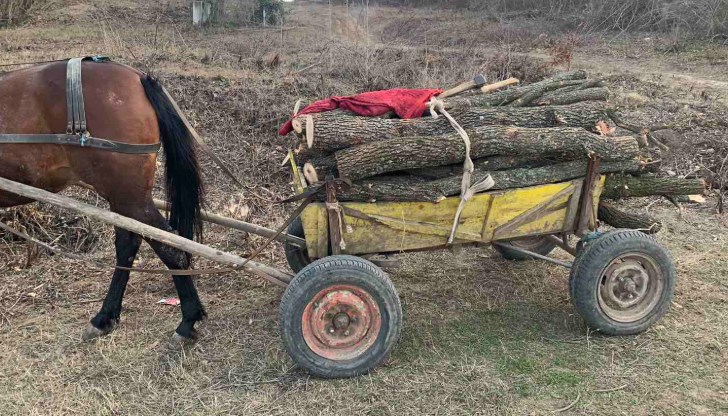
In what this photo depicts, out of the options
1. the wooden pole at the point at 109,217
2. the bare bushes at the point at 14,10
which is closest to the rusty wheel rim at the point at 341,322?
the wooden pole at the point at 109,217

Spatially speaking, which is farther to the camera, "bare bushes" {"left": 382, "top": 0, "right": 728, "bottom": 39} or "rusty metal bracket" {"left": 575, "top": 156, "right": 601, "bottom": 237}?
"bare bushes" {"left": 382, "top": 0, "right": 728, "bottom": 39}

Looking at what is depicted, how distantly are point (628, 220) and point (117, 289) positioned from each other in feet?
11.1

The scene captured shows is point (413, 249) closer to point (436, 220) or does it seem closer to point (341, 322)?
point (436, 220)

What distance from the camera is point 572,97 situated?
3.97 m

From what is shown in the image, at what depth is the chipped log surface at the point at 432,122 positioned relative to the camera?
10.9 ft

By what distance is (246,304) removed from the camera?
13.9ft

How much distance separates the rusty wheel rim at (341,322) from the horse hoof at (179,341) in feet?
3.02

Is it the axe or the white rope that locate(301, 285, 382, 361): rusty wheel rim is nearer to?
the white rope

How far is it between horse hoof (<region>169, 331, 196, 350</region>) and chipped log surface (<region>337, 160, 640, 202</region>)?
4.50ft

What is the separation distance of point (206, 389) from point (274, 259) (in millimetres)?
1788

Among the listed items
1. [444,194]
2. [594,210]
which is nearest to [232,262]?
[444,194]

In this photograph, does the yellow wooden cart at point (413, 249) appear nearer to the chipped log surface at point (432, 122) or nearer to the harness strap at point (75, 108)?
the chipped log surface at point (432, 122)

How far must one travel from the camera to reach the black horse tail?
11.6 feet

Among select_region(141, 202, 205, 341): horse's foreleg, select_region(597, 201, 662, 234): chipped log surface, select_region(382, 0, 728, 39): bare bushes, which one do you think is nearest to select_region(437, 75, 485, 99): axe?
select_region(597, 201, 662, 234): chipped log surface
